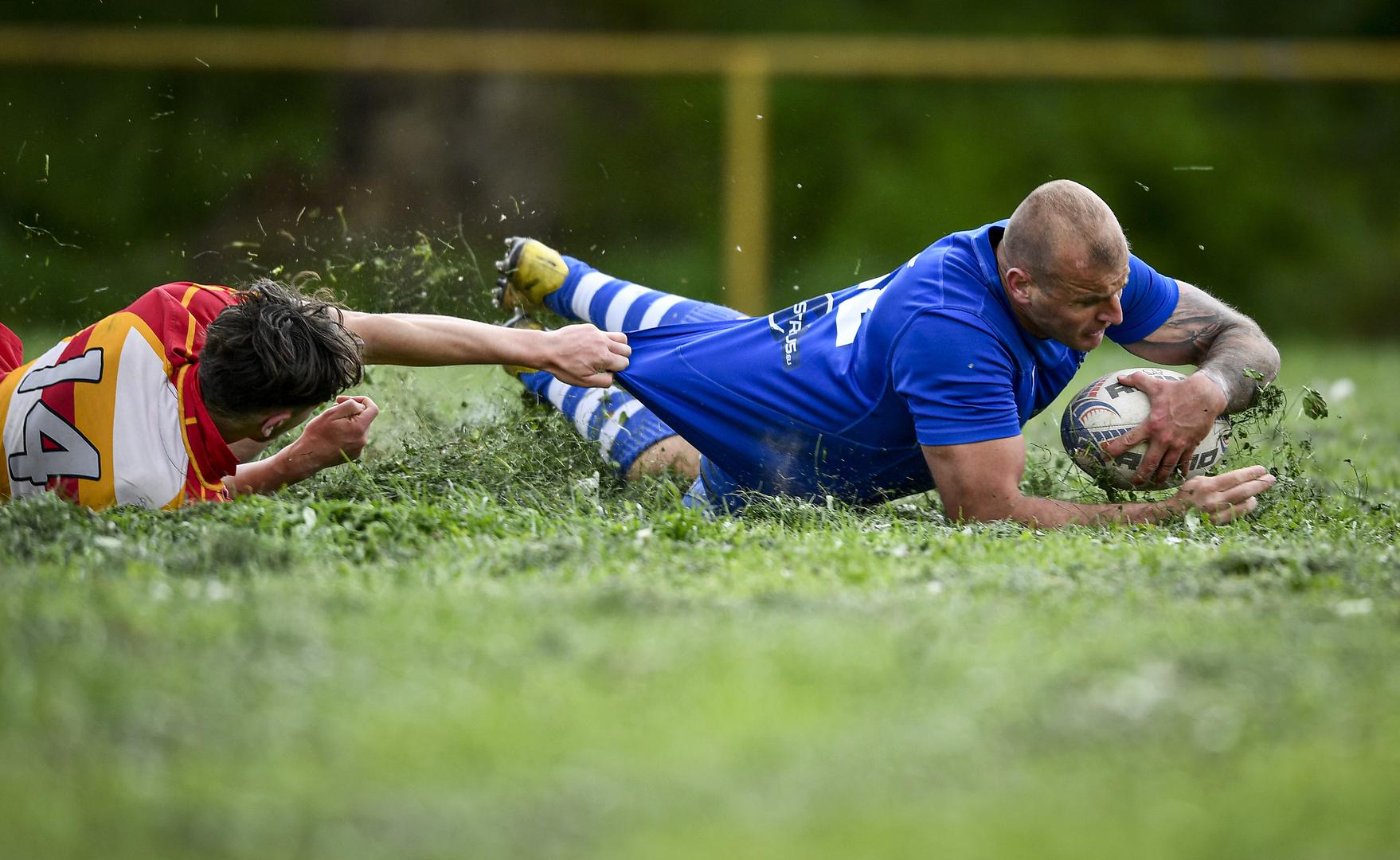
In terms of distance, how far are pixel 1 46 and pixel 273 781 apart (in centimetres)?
1061

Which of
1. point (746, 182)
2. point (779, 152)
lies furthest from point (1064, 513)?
point (779, 152)

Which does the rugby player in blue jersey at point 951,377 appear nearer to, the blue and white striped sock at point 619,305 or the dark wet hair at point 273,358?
the blue and white striped sock at point 619,305

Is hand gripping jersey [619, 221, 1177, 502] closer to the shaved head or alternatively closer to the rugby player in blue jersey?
the rugby player in blue jersey

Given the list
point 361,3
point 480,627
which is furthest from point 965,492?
point 361,3

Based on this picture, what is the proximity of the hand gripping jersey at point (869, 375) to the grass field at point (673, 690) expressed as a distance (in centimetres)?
49

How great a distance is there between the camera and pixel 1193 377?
4809mm

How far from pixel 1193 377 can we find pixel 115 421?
11.4 feet

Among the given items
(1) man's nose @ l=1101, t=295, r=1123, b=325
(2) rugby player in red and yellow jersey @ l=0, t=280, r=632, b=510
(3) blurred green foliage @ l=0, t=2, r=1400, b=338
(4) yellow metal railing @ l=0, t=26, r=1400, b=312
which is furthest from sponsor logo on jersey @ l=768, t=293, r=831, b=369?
(4) yellow metal railing @ l=0, t=26, r=1400, b=312

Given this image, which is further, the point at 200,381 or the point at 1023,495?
the point at 1023,495

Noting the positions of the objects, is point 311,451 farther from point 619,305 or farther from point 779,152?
point 779,152

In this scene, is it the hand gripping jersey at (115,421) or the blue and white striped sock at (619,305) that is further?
the blue and white striped sock at (619,305)

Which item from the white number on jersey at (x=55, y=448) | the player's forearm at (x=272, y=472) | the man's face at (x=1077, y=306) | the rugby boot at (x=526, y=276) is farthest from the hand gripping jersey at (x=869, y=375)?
the white number on jersey at (x=55, y=448)

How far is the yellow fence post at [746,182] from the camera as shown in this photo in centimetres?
1166

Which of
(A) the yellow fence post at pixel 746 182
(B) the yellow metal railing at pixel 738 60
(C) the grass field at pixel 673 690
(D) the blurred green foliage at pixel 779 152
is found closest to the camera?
(C) the grass field at pixel 673 690
